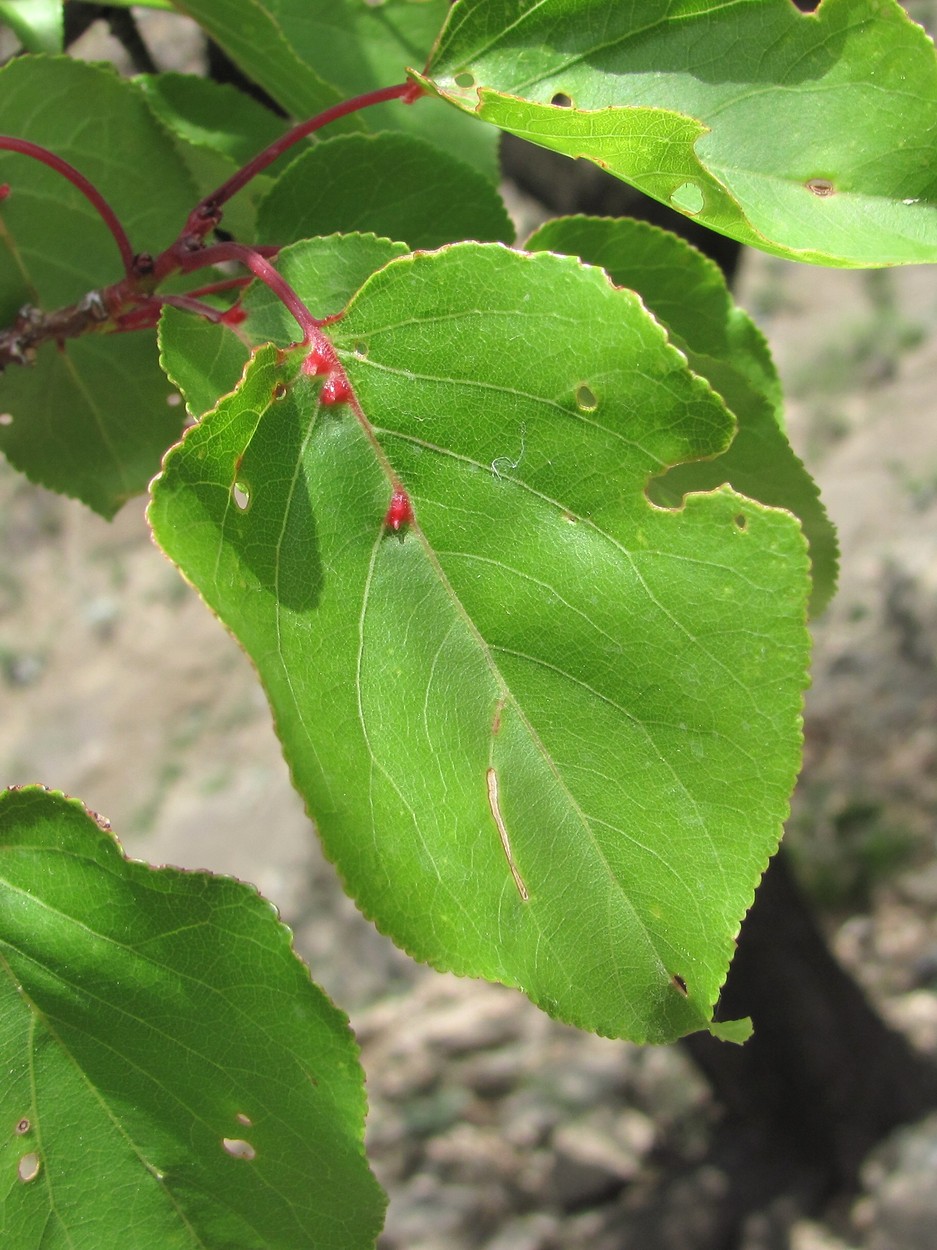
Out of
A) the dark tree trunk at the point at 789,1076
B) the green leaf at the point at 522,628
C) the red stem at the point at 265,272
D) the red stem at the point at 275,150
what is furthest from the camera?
the dark tree trunk at the point at 789,1076

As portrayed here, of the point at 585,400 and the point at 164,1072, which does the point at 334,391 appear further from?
the point at 164,1072

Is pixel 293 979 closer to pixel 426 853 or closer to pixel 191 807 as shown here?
pixel 426 853

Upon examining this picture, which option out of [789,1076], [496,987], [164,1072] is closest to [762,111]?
[164,1072]

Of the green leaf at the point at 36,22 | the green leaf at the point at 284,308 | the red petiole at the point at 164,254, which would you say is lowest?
the green leaf at the point at 284,308

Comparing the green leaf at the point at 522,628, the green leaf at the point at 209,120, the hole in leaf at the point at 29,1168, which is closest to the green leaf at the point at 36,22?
the green leaf at the point at 209,120

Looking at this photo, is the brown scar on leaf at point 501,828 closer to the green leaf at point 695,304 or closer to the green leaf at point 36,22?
the green leaf at point 695,304

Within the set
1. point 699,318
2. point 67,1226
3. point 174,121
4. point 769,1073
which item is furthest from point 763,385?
point 769,1073
